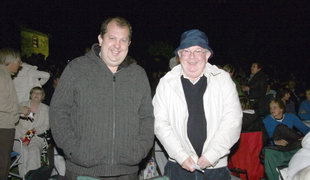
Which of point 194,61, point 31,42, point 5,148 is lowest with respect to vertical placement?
point 5,148

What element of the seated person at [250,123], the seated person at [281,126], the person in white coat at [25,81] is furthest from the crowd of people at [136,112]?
the person in white coat at [25,81]

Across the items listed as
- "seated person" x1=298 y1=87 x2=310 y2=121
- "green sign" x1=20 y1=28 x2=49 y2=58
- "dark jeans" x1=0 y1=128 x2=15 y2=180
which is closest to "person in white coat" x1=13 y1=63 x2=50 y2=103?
"dark jeans" x1=0 y1=128 x2=15 y2=180

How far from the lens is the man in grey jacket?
235 centimetres

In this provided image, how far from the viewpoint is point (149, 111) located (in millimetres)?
2586

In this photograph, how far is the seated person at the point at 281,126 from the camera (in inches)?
192

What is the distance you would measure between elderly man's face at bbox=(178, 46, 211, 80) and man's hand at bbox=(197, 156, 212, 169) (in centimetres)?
63

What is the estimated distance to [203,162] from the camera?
2633 millimetres

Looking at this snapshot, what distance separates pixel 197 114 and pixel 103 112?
76 cm

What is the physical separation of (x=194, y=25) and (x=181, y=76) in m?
21.3

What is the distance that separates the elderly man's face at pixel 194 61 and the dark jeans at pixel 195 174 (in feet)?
2.38

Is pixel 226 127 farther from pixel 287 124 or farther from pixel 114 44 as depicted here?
pixel 287 124

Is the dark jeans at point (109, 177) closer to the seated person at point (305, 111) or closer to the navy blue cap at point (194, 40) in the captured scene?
the navy blue cap at point (194, 40)

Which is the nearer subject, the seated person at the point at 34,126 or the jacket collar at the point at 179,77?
the jacket collar at the point at 179,77

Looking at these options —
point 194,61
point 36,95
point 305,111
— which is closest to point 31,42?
point 36,95
